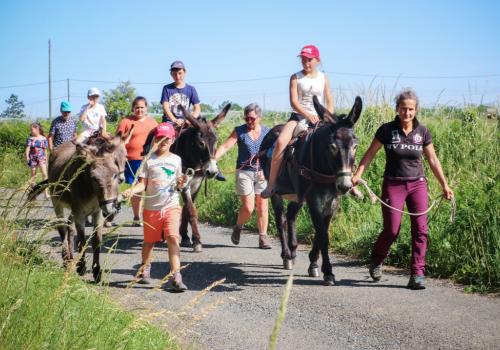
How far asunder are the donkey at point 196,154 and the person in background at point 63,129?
4056 millimetres

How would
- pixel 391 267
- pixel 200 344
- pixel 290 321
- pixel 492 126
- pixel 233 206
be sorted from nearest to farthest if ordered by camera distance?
pixel 200 344 < pixel 290 321 < pixel 391 267 < pixel 492 126 < pixel 233 206

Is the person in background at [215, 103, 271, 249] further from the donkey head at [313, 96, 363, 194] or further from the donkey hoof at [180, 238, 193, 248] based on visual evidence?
the donkey head at [313, 96, 363, 194]

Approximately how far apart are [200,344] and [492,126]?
27.8 ft

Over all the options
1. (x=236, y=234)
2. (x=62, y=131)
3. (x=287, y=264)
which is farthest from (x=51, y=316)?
(x=62, y=131)

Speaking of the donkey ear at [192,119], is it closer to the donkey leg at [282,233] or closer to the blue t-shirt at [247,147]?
the blue t-shirt at [247,147]

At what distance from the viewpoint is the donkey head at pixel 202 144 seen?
9.64 meters

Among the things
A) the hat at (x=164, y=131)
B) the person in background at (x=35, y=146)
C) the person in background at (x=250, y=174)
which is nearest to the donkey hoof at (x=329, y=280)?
the hat at (x=164, y=131)

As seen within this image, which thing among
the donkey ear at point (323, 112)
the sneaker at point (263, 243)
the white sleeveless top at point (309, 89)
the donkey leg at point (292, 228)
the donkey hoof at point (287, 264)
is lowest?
the sneaker at point (263, 243)

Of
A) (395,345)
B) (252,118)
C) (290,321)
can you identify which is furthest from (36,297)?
(252,118)

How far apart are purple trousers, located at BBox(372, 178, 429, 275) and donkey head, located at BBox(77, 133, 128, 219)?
3217 mm

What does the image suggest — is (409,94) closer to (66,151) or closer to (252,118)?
(252,118)

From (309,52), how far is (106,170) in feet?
10.3

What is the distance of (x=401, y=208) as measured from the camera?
24.7ft

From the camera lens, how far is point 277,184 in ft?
29.1
